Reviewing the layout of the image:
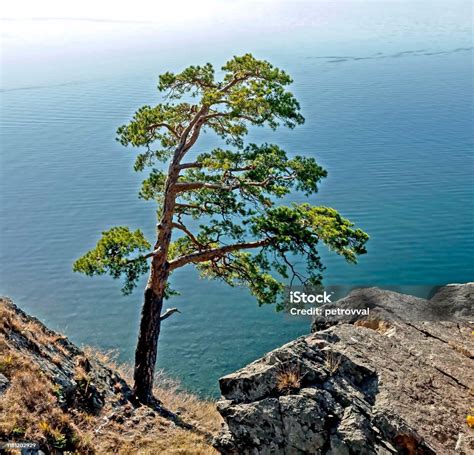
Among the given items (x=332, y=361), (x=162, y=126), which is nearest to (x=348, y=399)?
(x=332, y=361)

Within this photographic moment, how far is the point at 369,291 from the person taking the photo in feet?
46.3

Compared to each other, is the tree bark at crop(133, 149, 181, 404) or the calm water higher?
the calm water

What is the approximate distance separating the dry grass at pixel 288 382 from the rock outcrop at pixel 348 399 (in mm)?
15

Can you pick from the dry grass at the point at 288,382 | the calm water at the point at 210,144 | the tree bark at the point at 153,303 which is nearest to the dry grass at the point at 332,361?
the dry grass at the point at 288,382

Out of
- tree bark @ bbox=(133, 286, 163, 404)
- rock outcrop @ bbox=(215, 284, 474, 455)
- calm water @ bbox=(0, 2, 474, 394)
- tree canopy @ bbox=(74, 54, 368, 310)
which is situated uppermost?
calm water @ bbox=(0, 2, 474, 394)

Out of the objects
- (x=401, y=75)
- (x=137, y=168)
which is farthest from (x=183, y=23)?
(x=137, y=168)

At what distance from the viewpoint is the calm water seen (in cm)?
2723

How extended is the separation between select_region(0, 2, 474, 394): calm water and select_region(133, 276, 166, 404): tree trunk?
7.84m

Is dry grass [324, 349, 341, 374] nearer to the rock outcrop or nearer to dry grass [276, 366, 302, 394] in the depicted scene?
the rock outcrop

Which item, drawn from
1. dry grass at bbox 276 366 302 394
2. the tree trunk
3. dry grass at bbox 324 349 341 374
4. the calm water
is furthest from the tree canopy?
the calm water

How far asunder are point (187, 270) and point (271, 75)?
2026 centimetres

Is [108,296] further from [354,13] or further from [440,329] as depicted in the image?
[354,13]

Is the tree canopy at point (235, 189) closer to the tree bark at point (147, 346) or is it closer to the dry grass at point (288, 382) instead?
the tree bark at point (147, 346)

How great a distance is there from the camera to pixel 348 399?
823cm
